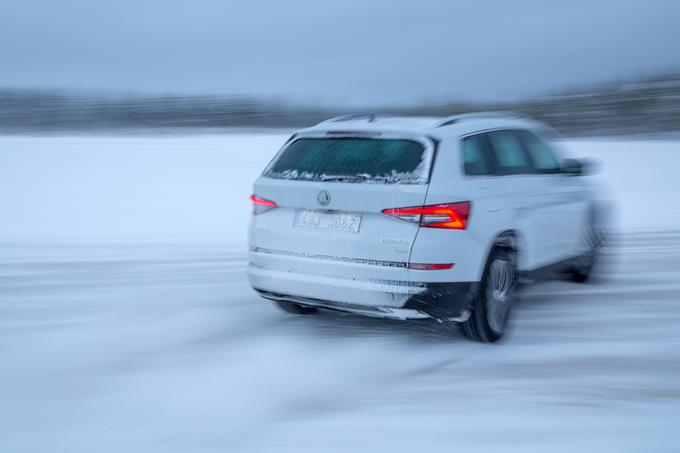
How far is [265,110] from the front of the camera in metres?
28.5

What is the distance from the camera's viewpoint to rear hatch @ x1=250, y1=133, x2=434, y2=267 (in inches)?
197

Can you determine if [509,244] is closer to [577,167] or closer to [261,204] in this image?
[577,167]

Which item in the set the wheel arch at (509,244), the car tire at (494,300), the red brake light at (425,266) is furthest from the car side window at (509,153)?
the red brake light at (425,266)

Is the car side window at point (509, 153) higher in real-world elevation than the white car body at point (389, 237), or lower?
higher

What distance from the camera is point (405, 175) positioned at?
5.06 metres

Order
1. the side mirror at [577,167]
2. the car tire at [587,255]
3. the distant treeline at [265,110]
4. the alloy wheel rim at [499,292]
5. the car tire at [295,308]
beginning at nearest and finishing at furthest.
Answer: the alloy wheel rim at [499,292]
the car tire at [295,308]
the side mirror at [577,167]
the car tire at [587,255]
the distant treeline at [265,110]

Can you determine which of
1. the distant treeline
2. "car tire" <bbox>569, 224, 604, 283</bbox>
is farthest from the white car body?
the distant treeline

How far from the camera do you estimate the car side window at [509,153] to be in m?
5.82

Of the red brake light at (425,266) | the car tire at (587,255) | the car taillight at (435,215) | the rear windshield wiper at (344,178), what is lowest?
the car tire at (587,255)

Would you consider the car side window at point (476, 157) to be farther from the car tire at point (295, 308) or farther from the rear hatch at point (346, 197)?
the car tire at point (295, 308)

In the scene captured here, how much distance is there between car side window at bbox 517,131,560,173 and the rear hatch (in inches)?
64.2

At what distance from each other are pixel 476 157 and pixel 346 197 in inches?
42.4

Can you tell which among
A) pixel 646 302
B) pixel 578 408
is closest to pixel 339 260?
pixel 578 408

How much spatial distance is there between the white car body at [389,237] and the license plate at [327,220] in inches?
0.9
